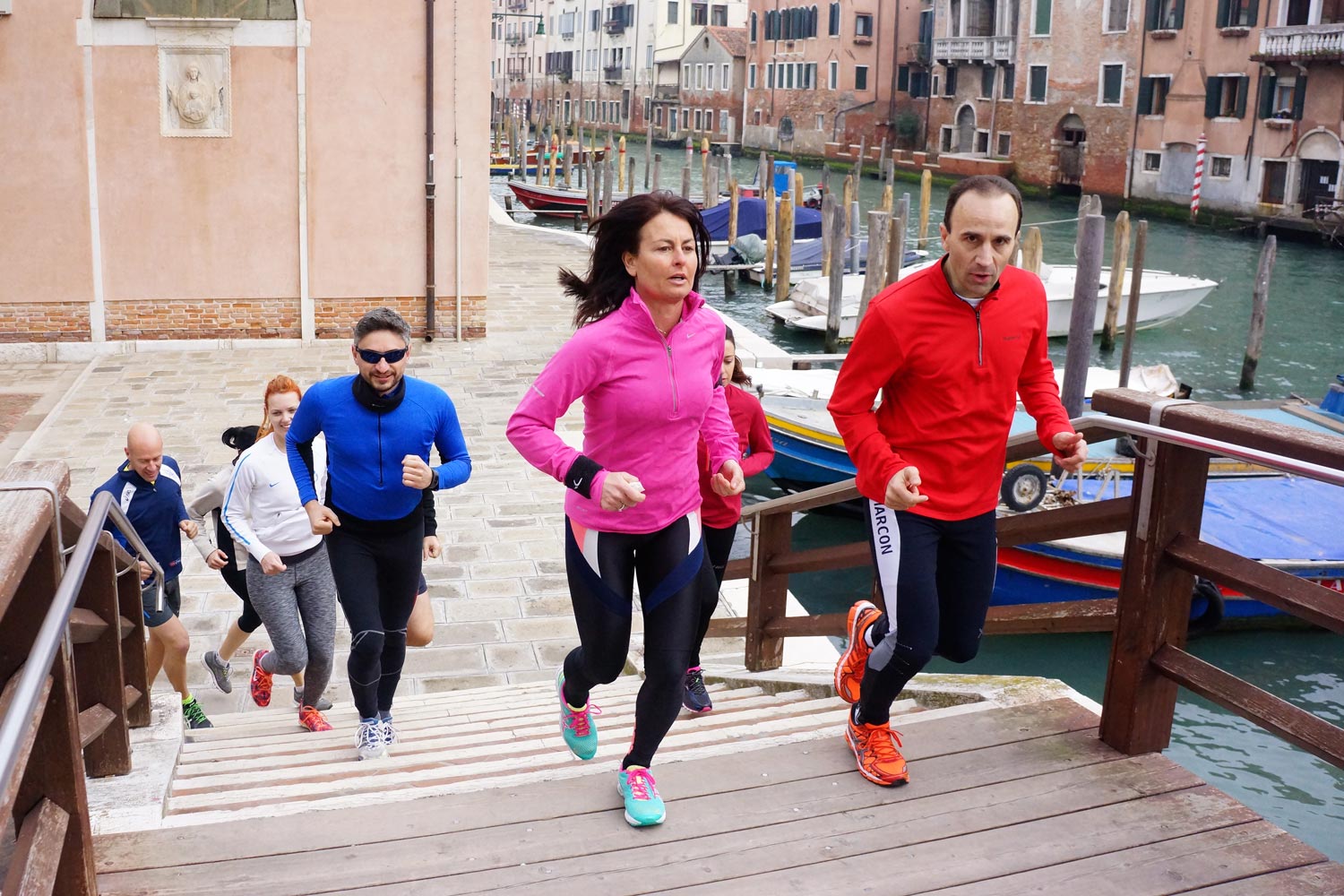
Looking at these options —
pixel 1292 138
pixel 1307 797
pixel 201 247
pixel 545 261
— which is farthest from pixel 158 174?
pixel 1292 138

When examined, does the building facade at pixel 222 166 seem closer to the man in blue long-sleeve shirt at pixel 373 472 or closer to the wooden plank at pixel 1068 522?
the man in blue long-sleeve shirt at pixel 373 472

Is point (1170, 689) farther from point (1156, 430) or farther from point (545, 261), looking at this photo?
point (545, 261)

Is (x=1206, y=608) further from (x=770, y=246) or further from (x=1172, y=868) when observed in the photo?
(x=770, y=246)

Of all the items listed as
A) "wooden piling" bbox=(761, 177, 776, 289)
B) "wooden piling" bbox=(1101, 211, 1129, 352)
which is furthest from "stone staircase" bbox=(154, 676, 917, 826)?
"wooden piling" bbox=(761, 177, 776, 289)

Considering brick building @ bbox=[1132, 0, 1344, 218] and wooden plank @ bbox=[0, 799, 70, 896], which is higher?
brick building @ bbox=[1132, 0, 1344, 218]

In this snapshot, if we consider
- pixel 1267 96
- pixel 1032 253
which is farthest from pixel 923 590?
pixel 1267 96

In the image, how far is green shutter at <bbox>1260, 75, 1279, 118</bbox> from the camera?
3200 centimetres

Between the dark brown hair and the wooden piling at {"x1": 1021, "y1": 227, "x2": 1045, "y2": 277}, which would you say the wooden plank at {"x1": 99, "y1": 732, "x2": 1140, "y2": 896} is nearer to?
the dark brown hair

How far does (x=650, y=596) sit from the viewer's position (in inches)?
121

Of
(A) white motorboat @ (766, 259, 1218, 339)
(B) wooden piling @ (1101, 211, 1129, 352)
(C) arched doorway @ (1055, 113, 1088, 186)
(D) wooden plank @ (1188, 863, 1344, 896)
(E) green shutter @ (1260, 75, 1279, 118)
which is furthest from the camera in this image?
(C) arched doorway @ (1055, 113, 1088, 186)

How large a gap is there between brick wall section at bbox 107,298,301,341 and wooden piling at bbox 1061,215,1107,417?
7.00 meters

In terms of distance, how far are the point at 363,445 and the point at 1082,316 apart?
925 cm

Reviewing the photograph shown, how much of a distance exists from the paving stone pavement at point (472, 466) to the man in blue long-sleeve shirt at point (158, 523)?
613 millimetres

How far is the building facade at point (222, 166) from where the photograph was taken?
1177cm
